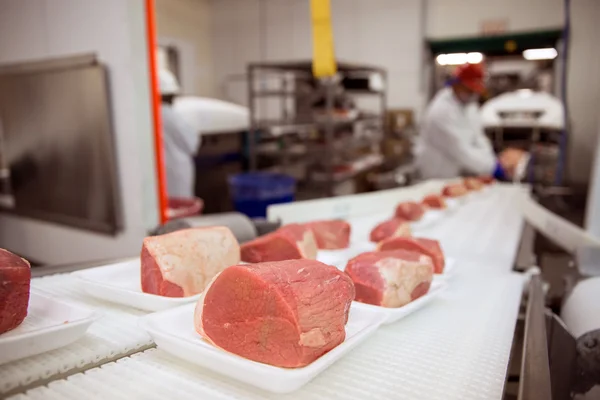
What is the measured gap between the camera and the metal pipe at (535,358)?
77 centimetres

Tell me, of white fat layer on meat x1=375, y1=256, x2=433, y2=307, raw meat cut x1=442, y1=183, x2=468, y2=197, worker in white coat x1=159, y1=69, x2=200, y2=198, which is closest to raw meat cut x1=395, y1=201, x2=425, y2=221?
raw meat cut x1=442, y1=183, x2=468, y2=197

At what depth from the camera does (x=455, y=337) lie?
976 millimetres

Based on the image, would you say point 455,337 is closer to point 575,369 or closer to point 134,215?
point 575,369

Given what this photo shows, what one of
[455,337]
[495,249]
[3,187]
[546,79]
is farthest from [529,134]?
[455,337]

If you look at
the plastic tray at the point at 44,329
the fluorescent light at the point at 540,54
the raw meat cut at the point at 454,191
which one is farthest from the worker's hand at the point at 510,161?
the fluorescent light at the point at 540,54

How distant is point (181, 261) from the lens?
1.01 m

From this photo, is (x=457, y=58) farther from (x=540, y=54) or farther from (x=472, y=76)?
(x=472, y=76)

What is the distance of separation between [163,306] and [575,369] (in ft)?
2.90

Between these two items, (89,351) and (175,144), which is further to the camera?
(175,144)

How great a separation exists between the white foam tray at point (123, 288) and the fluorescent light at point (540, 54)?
7859mm

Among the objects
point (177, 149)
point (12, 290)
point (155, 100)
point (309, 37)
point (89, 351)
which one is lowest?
point (89, 351)

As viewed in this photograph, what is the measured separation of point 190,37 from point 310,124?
161 inches

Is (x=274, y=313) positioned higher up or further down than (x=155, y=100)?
further down

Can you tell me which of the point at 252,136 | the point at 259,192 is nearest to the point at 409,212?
the point at 259,192
